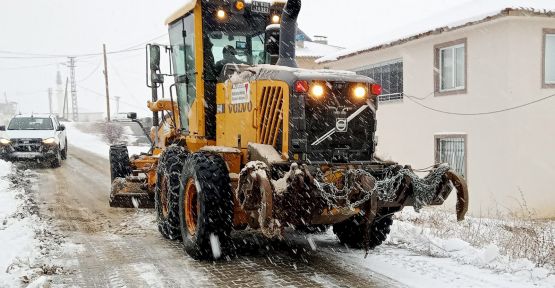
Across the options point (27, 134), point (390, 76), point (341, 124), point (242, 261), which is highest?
point (390, 76)

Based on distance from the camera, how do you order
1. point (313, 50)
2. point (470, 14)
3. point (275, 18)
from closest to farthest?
point (275, 18)
point (470, 14)
point (313, 50)

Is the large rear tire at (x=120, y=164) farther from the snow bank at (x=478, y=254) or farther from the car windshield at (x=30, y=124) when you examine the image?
the car windshield at (x=30, y=124)

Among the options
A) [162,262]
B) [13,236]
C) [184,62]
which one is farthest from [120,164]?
[162,262]

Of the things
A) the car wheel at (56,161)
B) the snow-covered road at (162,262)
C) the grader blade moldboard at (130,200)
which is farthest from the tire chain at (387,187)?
the car wheel at (56,161)

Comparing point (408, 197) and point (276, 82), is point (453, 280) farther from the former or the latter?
point (276, 82)

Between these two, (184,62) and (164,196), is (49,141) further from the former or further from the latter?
(184,62)

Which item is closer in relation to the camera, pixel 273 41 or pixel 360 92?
pixel 360 92

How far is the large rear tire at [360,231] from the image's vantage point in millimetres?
6934

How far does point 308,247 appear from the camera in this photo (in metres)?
7.20

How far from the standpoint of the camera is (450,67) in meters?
15.8

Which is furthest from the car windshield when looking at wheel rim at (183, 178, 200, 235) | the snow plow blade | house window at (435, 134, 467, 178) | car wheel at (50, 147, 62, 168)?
wheel rim at (183, 178, 200, 235)

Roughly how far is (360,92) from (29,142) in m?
14.4

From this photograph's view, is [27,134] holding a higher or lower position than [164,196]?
higher

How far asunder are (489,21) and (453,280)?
33.1ft
